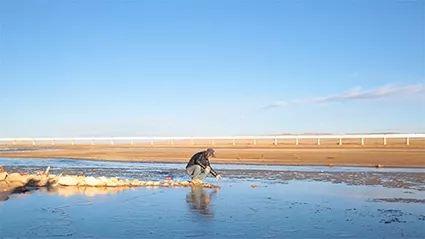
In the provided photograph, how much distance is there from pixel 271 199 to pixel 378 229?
5.04 meters

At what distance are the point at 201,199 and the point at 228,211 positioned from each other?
2421mm

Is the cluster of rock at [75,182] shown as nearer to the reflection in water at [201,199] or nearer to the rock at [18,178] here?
the rock at [18,178]

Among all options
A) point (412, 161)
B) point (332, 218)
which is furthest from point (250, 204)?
point (412, 161)

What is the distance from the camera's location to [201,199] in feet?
52.1

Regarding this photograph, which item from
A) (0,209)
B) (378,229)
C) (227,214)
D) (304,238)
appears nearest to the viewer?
(304,238)

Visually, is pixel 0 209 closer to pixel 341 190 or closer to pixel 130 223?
pixel 130 223

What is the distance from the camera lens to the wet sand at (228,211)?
1095cm

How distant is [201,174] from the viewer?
20.6 meters

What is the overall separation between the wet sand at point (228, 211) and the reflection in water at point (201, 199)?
0.03 m

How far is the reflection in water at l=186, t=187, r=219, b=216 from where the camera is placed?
1370cm

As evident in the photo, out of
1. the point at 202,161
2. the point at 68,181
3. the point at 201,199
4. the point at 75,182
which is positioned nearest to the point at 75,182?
the point at 75,182

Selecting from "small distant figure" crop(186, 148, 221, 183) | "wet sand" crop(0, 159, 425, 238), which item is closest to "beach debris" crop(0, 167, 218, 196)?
"small distant figure" crop(186, 148, 221, 183)

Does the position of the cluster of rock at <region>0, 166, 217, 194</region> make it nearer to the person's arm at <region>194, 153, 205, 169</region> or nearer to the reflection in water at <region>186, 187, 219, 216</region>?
the person's arm at <region>194, 153, 205, 169</region>

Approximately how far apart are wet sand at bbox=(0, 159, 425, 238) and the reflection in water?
0.09 ft
